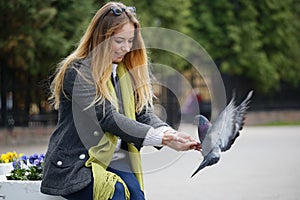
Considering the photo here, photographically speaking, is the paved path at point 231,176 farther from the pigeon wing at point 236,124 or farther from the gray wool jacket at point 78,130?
the gray wool jacket at point 78,130

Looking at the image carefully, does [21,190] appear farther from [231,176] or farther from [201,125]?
[231,176]

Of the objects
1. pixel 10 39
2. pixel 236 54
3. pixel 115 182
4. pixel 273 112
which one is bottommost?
pixel 273 112

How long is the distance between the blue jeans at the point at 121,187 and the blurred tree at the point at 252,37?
2090 centimetres

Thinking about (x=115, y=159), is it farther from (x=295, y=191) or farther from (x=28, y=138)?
(x=28, y=138)

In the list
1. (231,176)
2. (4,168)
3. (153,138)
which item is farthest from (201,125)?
(231,176)

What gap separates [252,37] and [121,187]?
22.0 metres

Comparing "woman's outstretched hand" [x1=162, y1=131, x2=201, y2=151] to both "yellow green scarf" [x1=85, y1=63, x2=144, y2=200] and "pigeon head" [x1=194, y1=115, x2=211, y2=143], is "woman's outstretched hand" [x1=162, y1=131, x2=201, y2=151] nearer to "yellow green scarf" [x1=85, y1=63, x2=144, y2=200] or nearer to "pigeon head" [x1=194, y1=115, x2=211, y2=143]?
"pigeon head" [x1=194, y1=115, x2=211, y2=143]

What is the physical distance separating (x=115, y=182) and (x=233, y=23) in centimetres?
2229

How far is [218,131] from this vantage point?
3256mm

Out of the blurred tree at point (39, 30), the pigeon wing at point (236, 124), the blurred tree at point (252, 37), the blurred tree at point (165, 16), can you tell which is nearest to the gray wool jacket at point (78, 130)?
the pigeon wing at point (236, 124)

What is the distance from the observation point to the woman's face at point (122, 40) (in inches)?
126

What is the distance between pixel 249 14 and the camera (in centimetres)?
2484

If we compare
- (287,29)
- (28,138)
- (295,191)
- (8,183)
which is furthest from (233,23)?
(8,183)

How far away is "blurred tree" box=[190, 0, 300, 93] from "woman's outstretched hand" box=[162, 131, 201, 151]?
21040 mm
